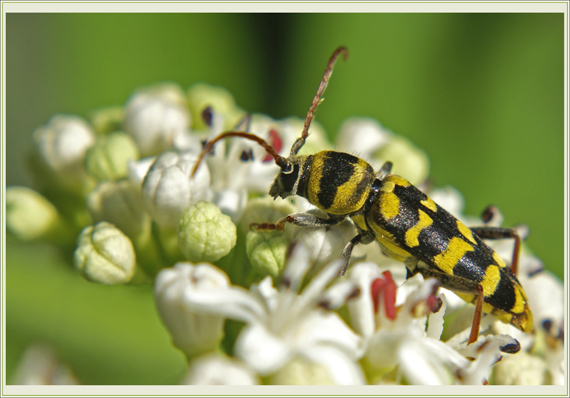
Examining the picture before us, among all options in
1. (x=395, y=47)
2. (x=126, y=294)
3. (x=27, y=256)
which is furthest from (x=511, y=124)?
(x=27, y=256)

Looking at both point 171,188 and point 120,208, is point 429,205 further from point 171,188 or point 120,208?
point 120,208

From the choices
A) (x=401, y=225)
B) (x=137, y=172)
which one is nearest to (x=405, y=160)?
(x=401, y=225)

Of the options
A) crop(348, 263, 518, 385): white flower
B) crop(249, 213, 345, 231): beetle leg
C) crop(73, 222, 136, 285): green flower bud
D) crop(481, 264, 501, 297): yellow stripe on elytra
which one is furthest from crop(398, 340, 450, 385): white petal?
crop(73, 222, 136, 285): green flower bud

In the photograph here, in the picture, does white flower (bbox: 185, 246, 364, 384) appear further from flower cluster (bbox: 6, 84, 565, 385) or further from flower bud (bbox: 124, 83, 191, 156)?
flower bud (bbox: 124, 83, 191, 156)

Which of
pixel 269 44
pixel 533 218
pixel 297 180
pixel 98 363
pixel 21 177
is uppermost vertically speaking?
pixel 269 44

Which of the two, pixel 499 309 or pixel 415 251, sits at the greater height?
pixel 415 251

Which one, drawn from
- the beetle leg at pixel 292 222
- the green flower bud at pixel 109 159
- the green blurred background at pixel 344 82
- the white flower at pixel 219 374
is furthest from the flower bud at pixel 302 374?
the green blurred background at pixel 344 82

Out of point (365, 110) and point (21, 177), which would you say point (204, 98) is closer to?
point (365, 110)
